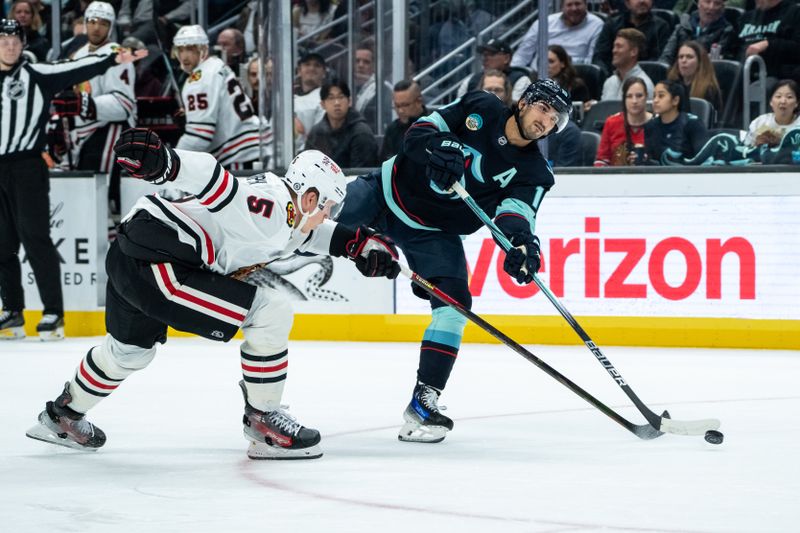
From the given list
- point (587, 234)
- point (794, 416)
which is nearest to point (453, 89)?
point (587, 234)

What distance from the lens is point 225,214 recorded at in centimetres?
346

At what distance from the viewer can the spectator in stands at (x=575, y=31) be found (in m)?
7.09

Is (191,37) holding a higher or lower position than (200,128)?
higher

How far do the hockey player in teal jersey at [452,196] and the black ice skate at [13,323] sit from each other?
3.15 m

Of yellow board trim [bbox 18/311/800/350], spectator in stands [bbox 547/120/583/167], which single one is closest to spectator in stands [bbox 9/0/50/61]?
yellow board trim [bbox 18/311/800/350]

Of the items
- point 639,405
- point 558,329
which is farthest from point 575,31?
point 639,405

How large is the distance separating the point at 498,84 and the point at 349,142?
2.79ft

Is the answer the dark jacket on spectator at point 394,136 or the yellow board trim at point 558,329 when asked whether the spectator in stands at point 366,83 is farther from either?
the yellow board trim at point 558,329

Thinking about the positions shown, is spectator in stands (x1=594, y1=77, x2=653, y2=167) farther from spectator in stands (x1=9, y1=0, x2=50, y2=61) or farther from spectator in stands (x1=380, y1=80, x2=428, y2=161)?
spectator in stands (x1=9, y1=0, x2=50, y2=61)

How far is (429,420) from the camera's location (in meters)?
4.00

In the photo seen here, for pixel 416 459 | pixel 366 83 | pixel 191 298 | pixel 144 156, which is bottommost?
pixel 416 459

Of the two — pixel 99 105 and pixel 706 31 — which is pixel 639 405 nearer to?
pixel 706 31

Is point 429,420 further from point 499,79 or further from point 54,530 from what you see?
point 499,79

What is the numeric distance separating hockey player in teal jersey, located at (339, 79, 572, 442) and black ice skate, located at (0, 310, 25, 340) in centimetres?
315
